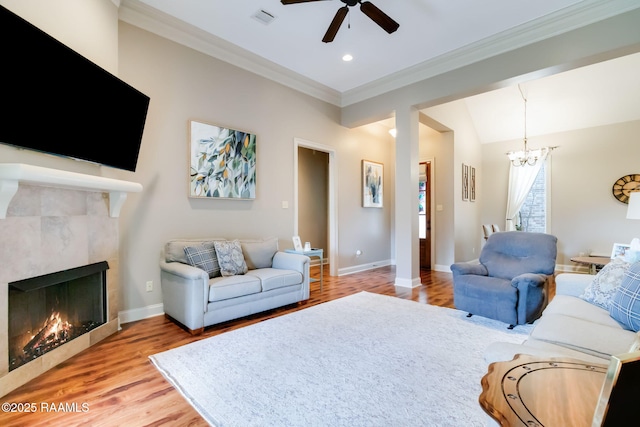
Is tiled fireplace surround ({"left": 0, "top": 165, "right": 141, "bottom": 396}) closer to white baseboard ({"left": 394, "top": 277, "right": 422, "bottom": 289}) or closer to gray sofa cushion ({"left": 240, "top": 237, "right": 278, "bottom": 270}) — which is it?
gray sofa cushion ({"left": 240, "top": 237, "right": 278, "bottom": 270})

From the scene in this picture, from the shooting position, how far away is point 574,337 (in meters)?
1.61

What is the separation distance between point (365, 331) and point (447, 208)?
160 inches

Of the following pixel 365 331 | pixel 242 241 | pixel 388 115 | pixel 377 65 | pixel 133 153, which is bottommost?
pixel 365 331

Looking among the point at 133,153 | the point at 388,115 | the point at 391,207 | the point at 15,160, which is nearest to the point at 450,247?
the point at 391,207

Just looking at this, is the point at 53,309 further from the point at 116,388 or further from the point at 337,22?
the point at 337,22

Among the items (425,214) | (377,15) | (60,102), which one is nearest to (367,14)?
(377,15)

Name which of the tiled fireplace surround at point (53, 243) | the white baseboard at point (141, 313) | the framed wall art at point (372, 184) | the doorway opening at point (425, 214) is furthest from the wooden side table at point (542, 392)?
the doorway opening at point (425, 214)

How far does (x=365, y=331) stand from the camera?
278 cm

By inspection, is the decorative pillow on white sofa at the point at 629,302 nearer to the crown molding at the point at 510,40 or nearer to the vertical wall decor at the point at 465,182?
the crown molding at the point at 510,40

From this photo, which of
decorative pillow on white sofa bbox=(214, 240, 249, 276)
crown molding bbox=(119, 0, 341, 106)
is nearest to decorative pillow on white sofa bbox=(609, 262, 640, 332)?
decorative pillow on white sofa bbox=(214, 240, 249, 276)

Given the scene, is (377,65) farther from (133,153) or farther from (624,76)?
(624,76)

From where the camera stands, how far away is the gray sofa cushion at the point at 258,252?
12.0 ft

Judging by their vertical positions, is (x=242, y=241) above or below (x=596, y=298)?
above

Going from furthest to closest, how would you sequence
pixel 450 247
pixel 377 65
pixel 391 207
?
1. pixel 391 207
2. pixel 450 247
3. pixel 377 65
